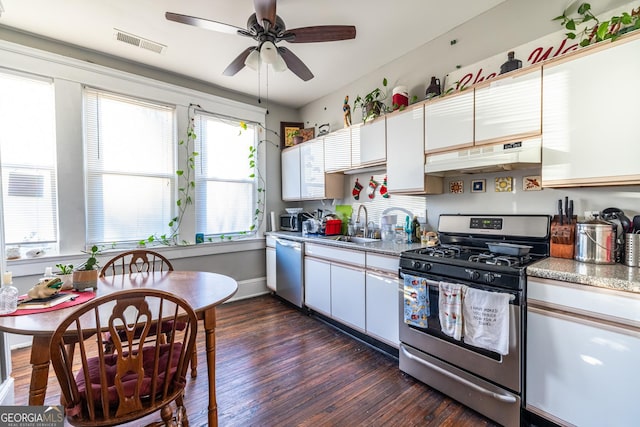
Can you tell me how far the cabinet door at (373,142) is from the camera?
2.67 meters

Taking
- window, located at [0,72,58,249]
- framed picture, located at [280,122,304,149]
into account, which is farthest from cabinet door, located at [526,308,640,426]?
window, located at [0,72,58,249]

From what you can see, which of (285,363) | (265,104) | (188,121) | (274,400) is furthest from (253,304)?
(265,104)

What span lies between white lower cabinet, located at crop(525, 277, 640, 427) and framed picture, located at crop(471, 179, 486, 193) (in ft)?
3.17

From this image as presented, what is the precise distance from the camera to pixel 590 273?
136 cm

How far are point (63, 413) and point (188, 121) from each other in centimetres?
306

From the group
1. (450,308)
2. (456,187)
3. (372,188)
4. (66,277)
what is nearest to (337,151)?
(372,188)

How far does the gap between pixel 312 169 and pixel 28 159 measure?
9.18ft

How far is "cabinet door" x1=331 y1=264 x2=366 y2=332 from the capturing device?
250cm

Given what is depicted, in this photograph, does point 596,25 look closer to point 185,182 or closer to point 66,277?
point 66,277

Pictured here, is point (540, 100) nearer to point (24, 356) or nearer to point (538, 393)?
point (538, 393)

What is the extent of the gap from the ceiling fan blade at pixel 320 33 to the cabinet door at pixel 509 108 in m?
1.03

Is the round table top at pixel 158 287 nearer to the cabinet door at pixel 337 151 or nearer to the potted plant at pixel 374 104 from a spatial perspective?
the cabinet door at pixel 337 151

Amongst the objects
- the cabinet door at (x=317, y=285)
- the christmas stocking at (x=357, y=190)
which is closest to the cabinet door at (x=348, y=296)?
the cabinet door at (x=317, y=285)

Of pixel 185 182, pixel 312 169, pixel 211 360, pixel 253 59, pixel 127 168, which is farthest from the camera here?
pixel 312 169
